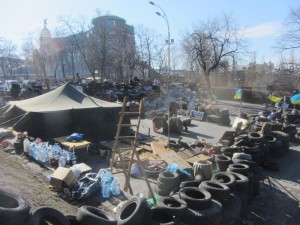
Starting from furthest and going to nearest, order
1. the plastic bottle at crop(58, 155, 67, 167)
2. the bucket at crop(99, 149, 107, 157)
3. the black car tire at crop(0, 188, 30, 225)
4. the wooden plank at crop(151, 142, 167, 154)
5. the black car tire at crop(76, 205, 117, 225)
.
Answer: the bucket at crop(99, 149, 107, 157), the wooden plank at crop(151, 142, 167, 154), the plastic bottle at crop(58, 155, 67, 167), the black car tire at crop(76, 205, 117, 225), the black car tire at crop(0, 188, 30, 225)

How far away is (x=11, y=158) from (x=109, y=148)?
148 inches

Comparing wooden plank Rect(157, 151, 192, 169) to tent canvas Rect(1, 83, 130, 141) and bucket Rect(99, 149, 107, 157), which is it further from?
tent canvas Rect(1, 83, 130, 141)

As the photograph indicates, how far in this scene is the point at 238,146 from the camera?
1071cm

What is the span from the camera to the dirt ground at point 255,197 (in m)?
6.67

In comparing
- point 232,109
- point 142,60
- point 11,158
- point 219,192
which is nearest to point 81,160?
point 11,158

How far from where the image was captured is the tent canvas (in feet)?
39.2

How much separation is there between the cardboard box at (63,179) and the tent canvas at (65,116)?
4.79 metres

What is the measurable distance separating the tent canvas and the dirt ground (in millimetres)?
1873

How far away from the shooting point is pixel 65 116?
12164 mm

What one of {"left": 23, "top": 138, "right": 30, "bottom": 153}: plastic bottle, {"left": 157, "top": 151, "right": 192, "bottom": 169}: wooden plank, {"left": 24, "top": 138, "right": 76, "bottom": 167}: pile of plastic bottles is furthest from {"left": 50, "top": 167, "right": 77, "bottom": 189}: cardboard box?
{"left": 23, "top": 138, "right": 30, "bottom": 153}: plastic bottle

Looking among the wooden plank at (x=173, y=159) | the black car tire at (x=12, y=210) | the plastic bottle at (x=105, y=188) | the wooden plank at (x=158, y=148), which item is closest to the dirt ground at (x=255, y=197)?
the plastic bottle at (x=105, y=188)

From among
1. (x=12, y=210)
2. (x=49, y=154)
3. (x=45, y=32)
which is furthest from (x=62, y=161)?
(x=45, y=32)

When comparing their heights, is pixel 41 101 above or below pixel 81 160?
above

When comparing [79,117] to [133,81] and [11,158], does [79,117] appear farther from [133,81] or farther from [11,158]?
[133,81]
